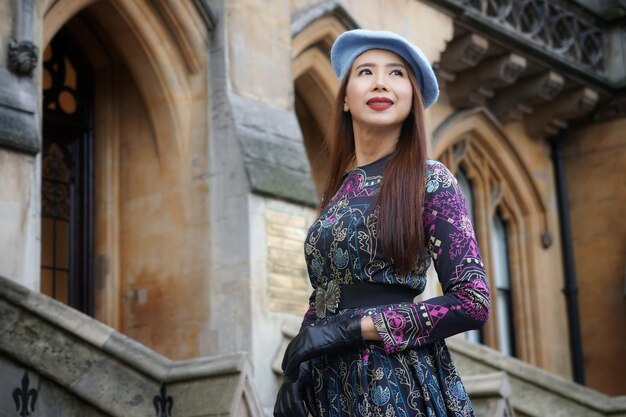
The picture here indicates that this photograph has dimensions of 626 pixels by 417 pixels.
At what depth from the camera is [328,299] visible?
9.30ft

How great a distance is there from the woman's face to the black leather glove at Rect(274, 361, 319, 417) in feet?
2.00

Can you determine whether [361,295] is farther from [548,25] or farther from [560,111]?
[560,111]

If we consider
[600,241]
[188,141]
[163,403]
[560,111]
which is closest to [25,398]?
[163,403]

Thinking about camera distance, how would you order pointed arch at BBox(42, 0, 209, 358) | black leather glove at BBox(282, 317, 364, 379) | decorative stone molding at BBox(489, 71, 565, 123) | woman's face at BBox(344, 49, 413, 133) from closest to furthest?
black leather glove at BBox(282, 317, 364, 379)
woman's face at BBox(344, 49, 413, 133)
pointed arch at BBox(42, 0, 209, 358)
decorative stone molding at BBox(489, 71, 565, 123)

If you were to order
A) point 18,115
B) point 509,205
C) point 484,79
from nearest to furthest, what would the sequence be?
1. point 18,115
2. point 484,79
3. point 509,205

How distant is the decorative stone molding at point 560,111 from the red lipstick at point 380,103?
11934mm

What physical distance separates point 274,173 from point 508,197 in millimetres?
6126

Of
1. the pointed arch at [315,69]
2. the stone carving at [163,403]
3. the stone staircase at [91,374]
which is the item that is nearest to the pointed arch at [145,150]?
the pointed arch at [315,69]

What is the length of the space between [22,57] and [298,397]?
218 inches

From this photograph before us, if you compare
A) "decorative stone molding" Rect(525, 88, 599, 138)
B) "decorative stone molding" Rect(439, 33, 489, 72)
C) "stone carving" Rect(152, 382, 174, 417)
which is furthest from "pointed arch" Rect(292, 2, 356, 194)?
"stone carving" Rect(152, 382, 174, 417)

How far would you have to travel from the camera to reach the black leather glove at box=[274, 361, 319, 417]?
2.70 metres

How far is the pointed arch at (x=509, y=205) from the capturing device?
46.4 feet

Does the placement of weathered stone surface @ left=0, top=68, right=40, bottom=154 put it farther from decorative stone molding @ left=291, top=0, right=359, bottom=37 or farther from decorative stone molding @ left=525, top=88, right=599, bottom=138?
decorative stone molding @ left=525, top=88, right=599, bottom=138

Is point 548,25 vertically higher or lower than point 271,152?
higher
